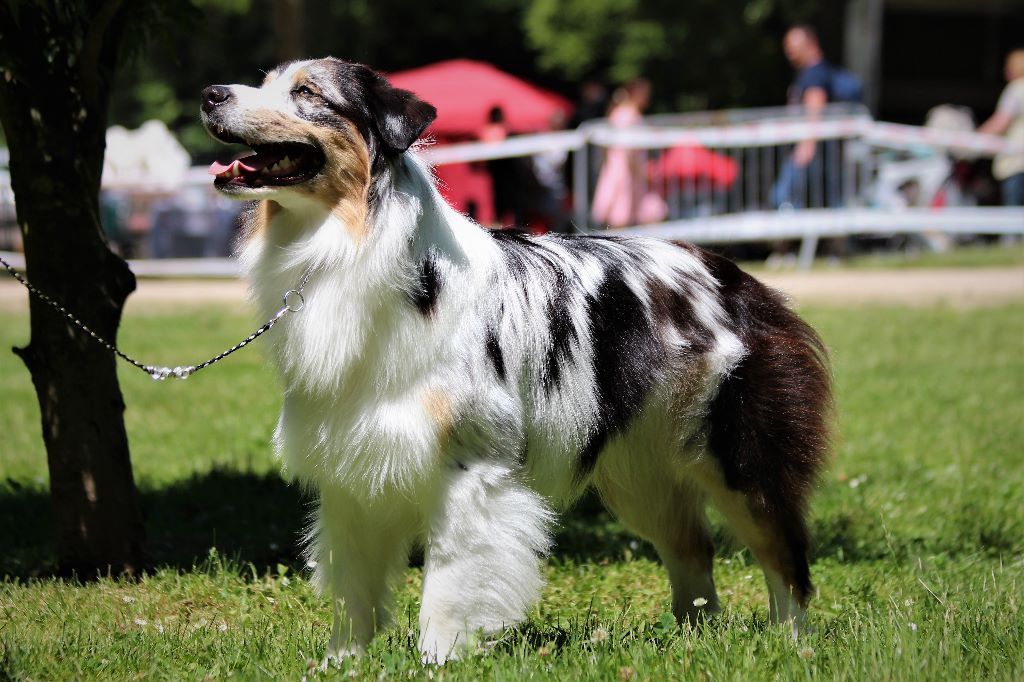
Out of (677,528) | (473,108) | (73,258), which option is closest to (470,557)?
(677,528)

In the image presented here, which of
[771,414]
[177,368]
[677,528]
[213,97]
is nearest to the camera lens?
[213,97]

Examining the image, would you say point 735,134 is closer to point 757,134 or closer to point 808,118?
point 757,134

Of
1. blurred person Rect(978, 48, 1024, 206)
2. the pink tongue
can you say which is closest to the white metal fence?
blurred person Rect(978, 48, 1024, 206)

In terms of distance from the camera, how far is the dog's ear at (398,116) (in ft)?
12.2

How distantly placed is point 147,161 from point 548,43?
8532mm

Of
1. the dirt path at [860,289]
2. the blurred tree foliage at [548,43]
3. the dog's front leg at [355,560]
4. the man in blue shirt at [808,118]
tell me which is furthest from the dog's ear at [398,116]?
the blurred tree foliage at [548,43]

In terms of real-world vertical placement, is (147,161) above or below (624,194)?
above

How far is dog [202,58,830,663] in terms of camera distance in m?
3.76

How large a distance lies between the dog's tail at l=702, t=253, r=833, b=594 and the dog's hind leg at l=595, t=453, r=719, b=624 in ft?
1.20

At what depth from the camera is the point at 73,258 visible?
15.5ft

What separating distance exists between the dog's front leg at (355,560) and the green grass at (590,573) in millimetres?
129

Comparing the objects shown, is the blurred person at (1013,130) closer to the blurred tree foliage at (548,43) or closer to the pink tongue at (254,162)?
the blurred tree foliage at (548,43)

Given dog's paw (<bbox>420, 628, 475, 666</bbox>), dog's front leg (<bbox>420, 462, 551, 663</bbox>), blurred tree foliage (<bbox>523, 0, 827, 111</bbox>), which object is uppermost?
blurred tree foliage (<bbox>523, 0, 827, 111</bbox>)

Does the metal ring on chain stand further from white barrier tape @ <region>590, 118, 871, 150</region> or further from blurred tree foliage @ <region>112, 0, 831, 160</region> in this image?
blurred tree foliage @ <region>112, 0, 831, 160</region>
